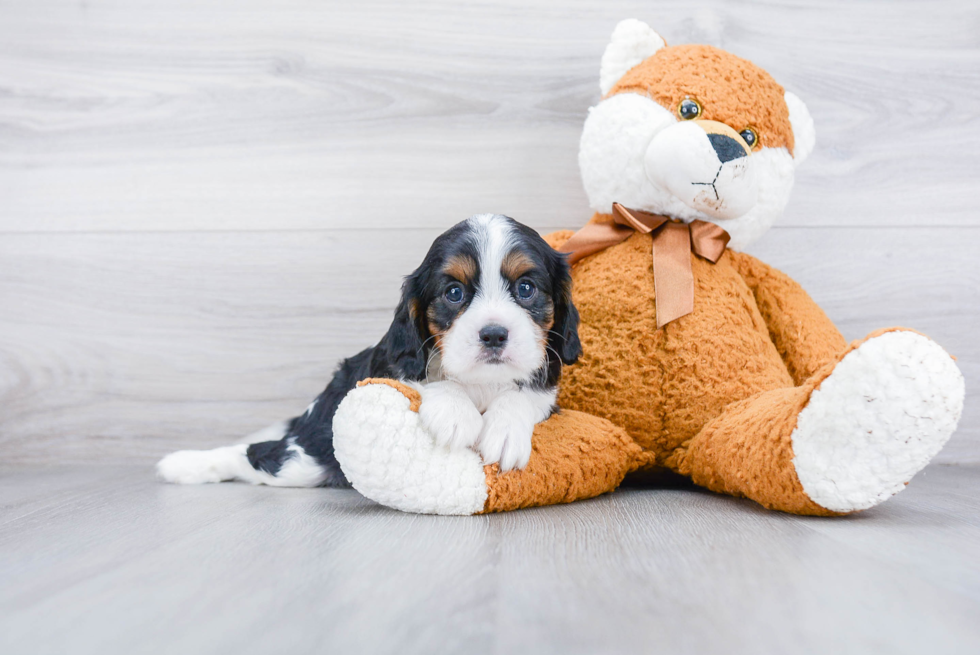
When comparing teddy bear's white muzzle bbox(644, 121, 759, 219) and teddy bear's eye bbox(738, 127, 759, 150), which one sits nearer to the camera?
teddy bear's white muzzle bbox(644, 121, 759, 219)

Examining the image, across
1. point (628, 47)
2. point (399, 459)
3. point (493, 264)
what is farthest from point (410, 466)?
point (628, 47)

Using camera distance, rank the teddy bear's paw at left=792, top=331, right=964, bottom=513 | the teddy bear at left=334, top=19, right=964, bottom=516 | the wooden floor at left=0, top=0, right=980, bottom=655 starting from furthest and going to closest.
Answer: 1. the wooden floor at left=0, top=0, right=980, bottom=655
2. the teddy bear at left=334, top=19, right=964, bottom=516
3. the teddy bear's paw at left=792, top=331, right=964, bottom=513

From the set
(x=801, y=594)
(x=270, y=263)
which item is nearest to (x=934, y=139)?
(x=801, y=594)

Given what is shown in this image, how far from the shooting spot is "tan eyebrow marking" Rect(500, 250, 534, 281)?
53.9 inches

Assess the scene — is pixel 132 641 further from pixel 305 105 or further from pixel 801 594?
pixel 305 105

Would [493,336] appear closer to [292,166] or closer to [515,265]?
[515,265]

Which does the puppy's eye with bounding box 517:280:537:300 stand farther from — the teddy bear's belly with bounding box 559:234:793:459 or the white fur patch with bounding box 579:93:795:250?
the white fur patch with bounding box 579:93:795:250

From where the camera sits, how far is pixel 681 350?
5.07 feet

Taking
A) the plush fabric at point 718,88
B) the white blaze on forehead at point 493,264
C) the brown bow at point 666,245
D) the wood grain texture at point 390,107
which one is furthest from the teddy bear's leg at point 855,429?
the wood grain texture at point 390,107

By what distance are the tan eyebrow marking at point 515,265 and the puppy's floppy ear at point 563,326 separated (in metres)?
0.12

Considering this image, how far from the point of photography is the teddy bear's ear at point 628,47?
69.2 inches

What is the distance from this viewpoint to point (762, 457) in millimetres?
1262

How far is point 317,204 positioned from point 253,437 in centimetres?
72

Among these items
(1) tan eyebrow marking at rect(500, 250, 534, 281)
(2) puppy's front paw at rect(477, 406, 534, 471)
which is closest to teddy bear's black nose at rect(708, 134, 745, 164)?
(1) tan eyebrow marking at rect(500, 250, 534, 281)
